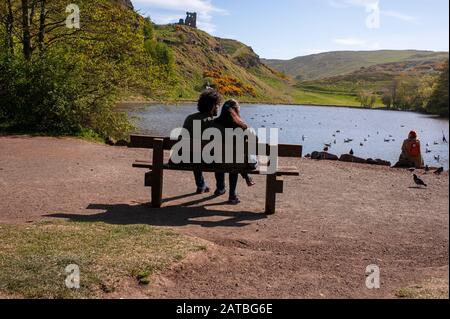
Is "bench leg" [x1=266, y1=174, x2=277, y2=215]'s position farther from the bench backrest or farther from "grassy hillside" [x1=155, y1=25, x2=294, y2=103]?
"grassy hillside" [x1=155, y1=25, x2=294, y2=103]

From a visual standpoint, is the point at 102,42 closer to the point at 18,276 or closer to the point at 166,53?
the point at 18,276

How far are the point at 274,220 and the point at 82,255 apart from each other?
3.82 meters

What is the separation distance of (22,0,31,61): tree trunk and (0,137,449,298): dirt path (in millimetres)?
9090

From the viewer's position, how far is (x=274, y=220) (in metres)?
8.85

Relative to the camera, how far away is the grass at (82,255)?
5254 millimetres

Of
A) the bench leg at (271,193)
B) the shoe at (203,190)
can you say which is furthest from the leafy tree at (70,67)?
the bench leg at (271,193)

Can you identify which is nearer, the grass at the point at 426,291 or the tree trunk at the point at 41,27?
the grass at the point at 426,291

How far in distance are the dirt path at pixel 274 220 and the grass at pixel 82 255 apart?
285mm

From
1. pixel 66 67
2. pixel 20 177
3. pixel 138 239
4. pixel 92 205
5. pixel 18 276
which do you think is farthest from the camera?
pixel 66 67

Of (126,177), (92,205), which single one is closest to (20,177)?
(126,177)

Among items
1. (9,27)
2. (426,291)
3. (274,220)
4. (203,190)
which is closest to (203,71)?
(9,27)

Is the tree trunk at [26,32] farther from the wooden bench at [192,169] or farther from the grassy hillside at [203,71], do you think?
the grassy hillside at [203,71]
